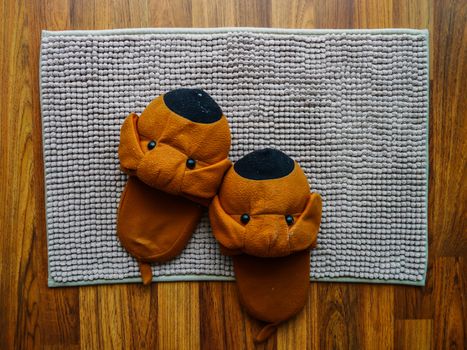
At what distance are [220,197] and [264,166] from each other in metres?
0.10

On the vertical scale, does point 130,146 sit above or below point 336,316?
above

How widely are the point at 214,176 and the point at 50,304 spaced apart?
44 centimetres

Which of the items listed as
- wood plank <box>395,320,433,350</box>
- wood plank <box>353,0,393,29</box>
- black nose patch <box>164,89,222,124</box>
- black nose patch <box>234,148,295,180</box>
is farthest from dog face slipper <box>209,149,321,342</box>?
wood plank <box>353,0,393,29</box>

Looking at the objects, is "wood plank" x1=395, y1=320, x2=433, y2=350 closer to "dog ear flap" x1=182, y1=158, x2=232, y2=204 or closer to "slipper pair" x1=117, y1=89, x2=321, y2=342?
"slipper pair" x1=117, y1=89, x2=321, y2=342

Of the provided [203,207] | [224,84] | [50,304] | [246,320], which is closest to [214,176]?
[203,207]

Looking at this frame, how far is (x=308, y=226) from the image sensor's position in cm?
76

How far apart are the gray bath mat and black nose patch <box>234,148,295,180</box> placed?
77mm

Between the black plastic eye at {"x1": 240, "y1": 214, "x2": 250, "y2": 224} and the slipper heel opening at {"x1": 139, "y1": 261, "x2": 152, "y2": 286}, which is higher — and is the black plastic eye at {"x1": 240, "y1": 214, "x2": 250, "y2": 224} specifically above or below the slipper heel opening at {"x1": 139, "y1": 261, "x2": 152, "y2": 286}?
above

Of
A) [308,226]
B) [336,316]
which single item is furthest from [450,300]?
[308,226]

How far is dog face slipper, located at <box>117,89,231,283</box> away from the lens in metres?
0.74

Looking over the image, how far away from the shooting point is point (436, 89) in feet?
2.80

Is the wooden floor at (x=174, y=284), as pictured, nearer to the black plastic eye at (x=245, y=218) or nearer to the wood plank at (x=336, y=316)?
the wood plank at (x=336, y=316)

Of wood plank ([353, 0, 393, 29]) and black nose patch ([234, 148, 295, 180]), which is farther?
wood plank ([353, 0, 393, 29])

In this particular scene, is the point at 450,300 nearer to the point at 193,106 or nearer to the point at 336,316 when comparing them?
the point at 336,316
